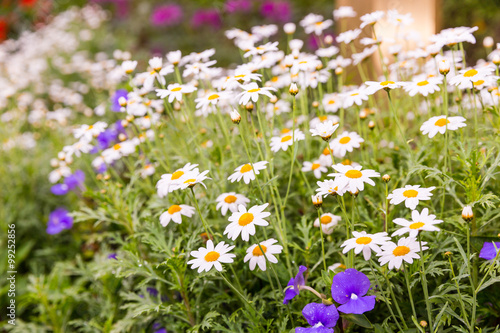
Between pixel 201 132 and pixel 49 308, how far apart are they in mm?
960

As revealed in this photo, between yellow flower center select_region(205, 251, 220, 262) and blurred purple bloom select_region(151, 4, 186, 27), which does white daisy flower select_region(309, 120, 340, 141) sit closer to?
yellow flower center select_region(205, 251, 220, 262)

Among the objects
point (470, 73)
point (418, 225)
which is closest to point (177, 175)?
point (418, 225)

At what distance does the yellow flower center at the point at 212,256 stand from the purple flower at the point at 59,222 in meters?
1.50

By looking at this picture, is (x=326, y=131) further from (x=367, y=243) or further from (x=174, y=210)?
(x=174, y=210)

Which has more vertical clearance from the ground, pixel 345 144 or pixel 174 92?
pixel 174 92

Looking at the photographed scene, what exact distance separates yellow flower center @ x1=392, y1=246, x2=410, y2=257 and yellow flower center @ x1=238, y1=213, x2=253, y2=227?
34 cm

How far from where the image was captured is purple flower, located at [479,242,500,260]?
1.06 m

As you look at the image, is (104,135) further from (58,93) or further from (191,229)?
(58,93)

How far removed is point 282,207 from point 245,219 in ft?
0.68

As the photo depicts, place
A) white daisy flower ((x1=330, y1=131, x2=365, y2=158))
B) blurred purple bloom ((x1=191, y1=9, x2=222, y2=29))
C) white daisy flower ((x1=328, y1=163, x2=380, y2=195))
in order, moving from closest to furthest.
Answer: white daisy flower ((x1=328, y1=163, x2=380, y2=195)) < white daisy flower ((x1=330, y1=131, x2=365, y2=158)) < blurred purple bloom ((x1=191, y1=9, x2=222, y2=29))

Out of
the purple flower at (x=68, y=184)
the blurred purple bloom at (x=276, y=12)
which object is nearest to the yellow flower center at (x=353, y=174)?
the purple flower at (x=68, y=184)

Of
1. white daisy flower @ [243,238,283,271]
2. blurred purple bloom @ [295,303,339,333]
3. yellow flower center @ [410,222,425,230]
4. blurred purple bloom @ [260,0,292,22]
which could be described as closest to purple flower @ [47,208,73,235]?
white daisy flower @ [243,238,283,271]

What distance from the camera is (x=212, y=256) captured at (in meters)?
1.11

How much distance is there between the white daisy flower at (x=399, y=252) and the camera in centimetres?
97
